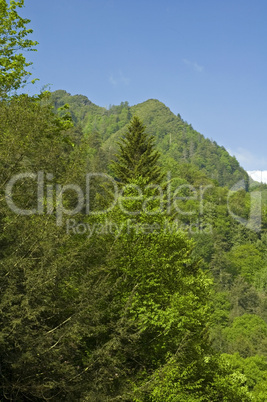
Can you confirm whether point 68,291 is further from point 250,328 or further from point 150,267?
point 250,328

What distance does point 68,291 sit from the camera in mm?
10117

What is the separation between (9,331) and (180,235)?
385 inches

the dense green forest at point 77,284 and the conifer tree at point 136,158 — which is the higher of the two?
the conifer tree at point 136,158

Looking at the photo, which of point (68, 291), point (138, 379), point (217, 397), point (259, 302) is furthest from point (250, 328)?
point (68, 291)

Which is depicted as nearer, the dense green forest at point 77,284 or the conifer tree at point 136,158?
the dense green forest at point 77,284

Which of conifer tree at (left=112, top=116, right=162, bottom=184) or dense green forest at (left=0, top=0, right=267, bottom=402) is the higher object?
conifer tree at (left=112, top=116, right=162, bottom=184)

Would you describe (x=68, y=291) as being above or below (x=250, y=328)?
above

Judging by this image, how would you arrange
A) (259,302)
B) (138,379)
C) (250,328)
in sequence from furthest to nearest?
(259,302) → (250,328) → (138,379)

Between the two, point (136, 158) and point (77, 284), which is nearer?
point (77, 284)

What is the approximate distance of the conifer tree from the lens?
24000mm

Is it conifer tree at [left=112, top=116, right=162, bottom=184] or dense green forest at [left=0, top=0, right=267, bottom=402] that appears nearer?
dense green forest at [left=0, top=0, right=267, bottom=402]

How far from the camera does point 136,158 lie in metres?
25.3

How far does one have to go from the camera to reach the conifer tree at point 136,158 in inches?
945

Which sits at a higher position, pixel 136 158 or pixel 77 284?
pixel 136 158
